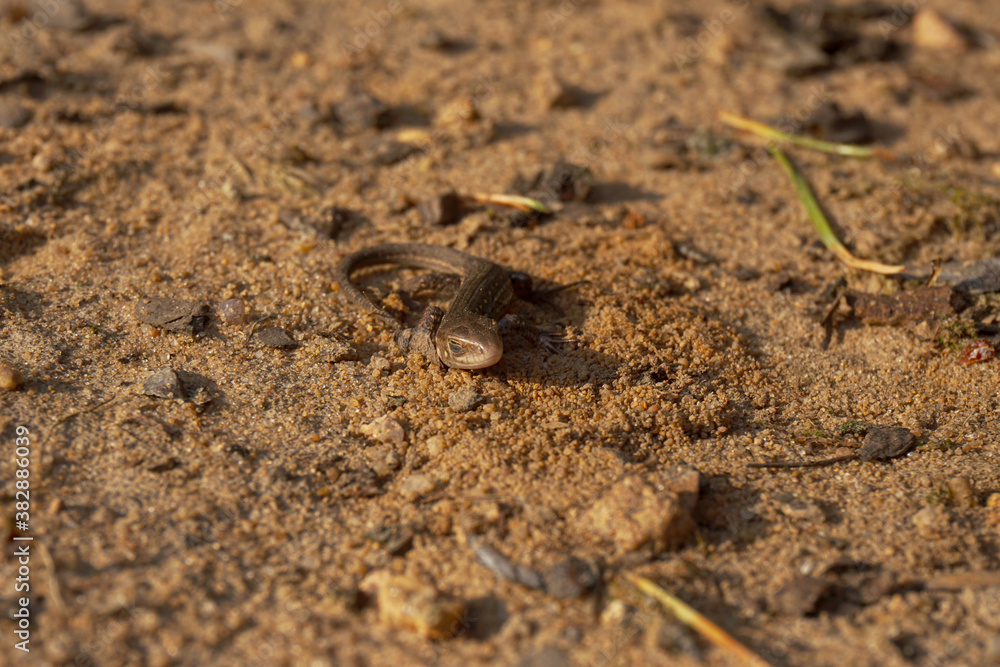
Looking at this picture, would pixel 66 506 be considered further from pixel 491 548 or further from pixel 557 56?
pixel 557 56

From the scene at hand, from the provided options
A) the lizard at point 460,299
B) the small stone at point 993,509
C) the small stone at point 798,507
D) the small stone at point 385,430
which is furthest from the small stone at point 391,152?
the small stone at point 993,509

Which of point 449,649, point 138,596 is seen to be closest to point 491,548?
point 449,649

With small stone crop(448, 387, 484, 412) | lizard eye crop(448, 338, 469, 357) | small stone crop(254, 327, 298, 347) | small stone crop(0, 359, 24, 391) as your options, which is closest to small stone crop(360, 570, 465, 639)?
small stone crop(448, 387, 484, 412)

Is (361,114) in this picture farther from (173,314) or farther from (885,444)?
(885,444)

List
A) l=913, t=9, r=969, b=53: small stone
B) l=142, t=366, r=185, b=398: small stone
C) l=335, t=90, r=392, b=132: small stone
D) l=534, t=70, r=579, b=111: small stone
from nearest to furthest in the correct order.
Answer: l=142, t=366, r=185, b=398: small stone
l=335, t=90, r=392, b=132: small stone
l=534, t=70, r=579, b=111: small stone
l=913, t=9, r=969, b=53: small stone

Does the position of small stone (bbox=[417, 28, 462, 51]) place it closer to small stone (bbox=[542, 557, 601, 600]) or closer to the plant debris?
the plant debris

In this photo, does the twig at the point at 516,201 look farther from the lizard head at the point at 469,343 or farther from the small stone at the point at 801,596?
the small stone at the point at 801,596
